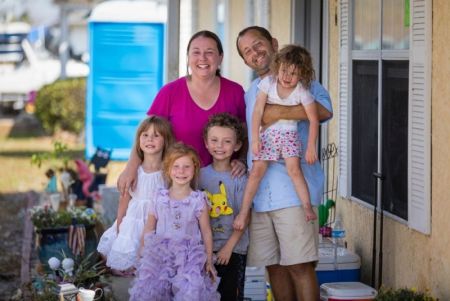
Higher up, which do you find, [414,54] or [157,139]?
[414,54]

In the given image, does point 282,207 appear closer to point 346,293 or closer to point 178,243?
point 178,243

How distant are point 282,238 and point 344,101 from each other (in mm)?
1831

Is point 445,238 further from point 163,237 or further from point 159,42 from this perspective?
point 159,42

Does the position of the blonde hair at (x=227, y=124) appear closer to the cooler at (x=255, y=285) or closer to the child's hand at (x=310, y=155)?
the child's hand at (x=310, y=155)

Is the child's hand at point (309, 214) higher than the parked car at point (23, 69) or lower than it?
lower

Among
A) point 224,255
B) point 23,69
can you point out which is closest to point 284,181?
point 224,255

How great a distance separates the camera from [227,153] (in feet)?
16.2

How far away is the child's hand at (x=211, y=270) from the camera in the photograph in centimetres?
490

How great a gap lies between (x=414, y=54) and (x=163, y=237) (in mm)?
1562

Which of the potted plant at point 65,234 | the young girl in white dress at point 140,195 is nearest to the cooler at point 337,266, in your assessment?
the young girl in white dress at point 140,195

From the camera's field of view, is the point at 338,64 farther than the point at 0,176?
No

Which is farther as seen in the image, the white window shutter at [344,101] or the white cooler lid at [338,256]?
the white window shutter at [344,101]

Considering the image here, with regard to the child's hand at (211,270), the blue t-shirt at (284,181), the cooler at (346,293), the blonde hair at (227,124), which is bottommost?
the cooler at (346,293)

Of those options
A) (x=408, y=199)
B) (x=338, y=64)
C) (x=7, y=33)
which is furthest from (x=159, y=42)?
(x=7, y=33)
